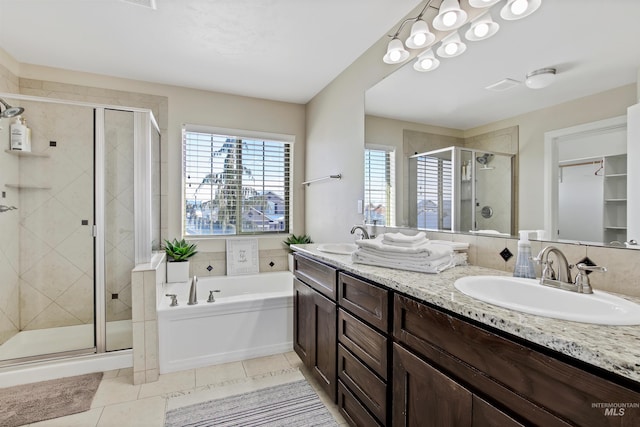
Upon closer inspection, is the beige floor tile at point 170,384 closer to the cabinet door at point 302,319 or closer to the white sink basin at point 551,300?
the cabinet door at point 302,319

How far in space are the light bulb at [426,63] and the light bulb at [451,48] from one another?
0.12 meters

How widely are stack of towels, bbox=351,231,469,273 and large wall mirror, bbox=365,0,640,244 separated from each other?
0.31m

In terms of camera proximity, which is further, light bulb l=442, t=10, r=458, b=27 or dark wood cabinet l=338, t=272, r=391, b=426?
light bulb l=442, t=10, r=458, b=27

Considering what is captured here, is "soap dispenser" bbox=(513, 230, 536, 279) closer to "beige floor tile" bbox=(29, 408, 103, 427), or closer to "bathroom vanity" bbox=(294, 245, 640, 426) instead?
"bathroom vanity" bbox=(294, 245, 640, 426)

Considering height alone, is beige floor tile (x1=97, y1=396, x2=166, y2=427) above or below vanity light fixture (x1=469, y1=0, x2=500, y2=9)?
below

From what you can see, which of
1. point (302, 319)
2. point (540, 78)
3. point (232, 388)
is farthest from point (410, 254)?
point (232, 388)

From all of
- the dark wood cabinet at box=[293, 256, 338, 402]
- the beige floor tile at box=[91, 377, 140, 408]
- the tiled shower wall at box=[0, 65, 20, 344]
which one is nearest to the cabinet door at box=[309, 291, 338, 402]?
the dark wood cabinet at box=[293, 256, 338, 402]

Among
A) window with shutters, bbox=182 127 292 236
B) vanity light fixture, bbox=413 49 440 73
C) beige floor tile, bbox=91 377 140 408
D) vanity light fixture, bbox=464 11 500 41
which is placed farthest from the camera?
window with shutters, bbox=182 127 292 236

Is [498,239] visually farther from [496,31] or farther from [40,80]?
[40,80]

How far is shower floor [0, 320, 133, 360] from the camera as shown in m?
2.29

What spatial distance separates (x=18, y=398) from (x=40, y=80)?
8.33ft

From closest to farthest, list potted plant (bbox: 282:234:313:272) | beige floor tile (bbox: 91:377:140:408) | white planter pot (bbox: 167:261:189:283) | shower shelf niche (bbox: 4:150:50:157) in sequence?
beige floor tile (bbox: 91:377:140:408)
shower shelf niche (bbox: 4:150:50:157)
white planter pot (bbox: 167:261:189:283)
potted plant (bbox: 282:234:313:272)

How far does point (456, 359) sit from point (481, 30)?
1.50 meters

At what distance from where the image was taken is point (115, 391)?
6.58 ft
